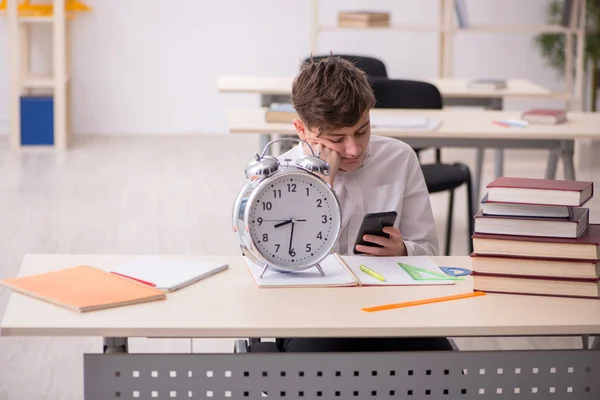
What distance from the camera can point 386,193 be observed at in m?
2.31

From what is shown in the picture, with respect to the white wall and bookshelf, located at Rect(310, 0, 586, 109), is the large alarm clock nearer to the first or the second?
bookshelf, located at Rect(310, 0, 586, 109)

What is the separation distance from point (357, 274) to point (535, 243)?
0.35m

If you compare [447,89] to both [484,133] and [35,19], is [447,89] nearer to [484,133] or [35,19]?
[484,133]

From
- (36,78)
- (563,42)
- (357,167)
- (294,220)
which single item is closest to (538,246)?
(294,220)

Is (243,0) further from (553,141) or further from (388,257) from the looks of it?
(388,257)

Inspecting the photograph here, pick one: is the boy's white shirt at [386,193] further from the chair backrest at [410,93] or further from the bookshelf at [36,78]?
the bookshelf at [36,78]

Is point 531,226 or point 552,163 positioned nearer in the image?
point 531,226

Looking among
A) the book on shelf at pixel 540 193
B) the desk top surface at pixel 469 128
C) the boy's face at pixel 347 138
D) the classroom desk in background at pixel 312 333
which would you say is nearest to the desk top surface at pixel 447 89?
the desk top surface at pixel 469 128

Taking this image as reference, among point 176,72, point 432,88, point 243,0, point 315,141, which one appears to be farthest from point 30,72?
point 315,141

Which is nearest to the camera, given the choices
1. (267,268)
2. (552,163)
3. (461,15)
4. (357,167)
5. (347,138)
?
(267,268)

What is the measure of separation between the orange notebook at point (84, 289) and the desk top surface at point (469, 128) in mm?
1808

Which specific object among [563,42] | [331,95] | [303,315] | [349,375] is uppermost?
[563,42]

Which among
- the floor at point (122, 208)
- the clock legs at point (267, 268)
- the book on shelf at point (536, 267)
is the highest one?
the book on shelf at point (536, 267)

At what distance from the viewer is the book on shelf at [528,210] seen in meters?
1.82
